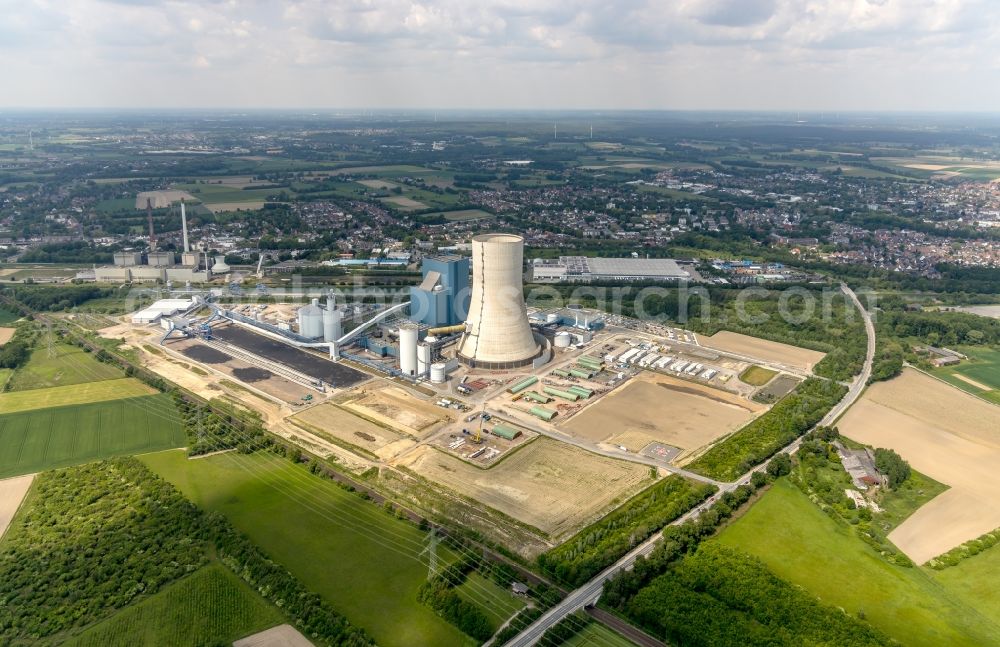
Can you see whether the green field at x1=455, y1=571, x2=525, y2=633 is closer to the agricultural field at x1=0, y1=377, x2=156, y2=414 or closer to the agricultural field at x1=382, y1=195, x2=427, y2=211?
the agricultural field at x1=0, y1=377, x2=156, y2=414

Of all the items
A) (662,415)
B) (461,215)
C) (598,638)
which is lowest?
(598,638)

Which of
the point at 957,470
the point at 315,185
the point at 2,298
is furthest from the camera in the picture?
the point at 315,185

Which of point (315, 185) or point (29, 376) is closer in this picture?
point (29, 376)

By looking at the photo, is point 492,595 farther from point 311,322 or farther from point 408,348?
point 311,322

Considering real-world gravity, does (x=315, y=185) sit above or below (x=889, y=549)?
above

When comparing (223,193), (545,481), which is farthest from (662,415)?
(223,193)

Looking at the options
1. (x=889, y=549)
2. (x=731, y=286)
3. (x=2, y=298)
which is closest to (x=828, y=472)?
(x=889, y=549)

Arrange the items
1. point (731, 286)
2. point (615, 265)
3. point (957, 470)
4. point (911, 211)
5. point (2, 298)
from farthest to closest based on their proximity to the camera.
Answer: point (911, 211) → point (615, 265) → point (731, 286) → point (2, 298) → point (957, 470)

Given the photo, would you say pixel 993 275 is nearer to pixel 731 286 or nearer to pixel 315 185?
pixel 731 286
